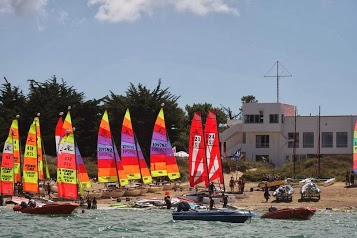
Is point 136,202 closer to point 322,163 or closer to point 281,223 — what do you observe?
point 281,223

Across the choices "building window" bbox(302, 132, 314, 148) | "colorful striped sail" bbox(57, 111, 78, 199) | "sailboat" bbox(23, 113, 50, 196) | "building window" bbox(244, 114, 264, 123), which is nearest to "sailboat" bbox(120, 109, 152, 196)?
"sailboat" bbox(23, 113, 50, 196)

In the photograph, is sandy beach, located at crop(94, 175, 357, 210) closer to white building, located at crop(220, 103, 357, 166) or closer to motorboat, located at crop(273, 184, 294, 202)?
motorboat, located at crop(273, 184, 294, 202)

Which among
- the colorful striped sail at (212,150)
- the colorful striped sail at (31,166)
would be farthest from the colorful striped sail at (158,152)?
the colorful striped sail at (212,150)

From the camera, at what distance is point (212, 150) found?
6325 centimetres

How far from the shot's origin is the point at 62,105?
100125 millimetres

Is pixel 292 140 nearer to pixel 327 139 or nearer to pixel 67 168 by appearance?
pixel 327 139

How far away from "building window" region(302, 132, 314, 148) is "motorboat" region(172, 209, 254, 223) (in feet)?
143

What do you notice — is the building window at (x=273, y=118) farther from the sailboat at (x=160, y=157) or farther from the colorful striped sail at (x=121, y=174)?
the colorful striped sail at (x=121, y=174)

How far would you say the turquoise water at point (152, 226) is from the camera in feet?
166

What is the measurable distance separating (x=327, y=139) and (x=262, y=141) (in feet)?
23.3

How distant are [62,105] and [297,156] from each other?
85.4 feet

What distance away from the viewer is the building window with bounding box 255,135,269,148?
9956 cm

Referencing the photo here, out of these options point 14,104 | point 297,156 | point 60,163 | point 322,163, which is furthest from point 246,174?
point 14,104

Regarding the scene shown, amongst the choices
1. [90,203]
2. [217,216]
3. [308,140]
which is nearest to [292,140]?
[308,140]
